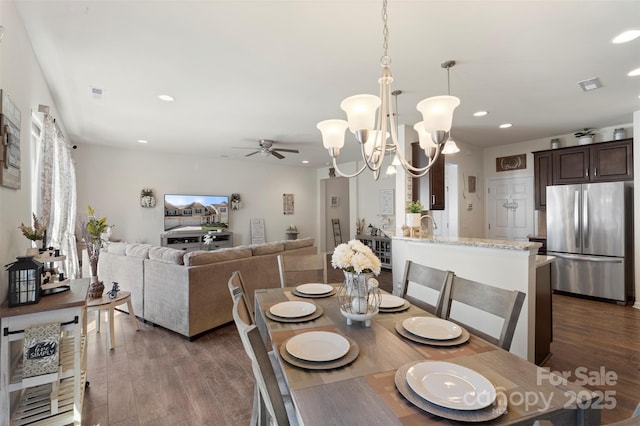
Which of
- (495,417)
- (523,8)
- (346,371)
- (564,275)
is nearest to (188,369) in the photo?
(346,371)

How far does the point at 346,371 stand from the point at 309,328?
0.41 metres

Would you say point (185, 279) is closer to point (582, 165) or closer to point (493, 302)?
point (493, 302)

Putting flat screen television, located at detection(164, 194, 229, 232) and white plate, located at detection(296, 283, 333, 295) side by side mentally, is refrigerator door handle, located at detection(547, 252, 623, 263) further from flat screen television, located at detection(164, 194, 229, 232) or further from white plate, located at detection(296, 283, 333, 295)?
flat screen television, located at detection(164, 194, 229, 232)

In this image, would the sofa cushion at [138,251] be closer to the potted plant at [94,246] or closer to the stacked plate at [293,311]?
the potted plant at [94,246]

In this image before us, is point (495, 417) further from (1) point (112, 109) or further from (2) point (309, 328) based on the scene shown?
(1) point (112, 109)

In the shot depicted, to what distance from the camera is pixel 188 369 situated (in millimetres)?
2469

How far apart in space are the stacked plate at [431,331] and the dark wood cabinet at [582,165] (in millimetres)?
4723

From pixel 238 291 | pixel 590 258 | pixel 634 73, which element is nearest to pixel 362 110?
pixel 238 291

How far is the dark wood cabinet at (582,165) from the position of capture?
4082mm

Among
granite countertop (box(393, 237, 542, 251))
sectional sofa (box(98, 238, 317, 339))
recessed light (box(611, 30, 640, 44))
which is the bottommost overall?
sectional sofa (box(98, 238, 317, 339))

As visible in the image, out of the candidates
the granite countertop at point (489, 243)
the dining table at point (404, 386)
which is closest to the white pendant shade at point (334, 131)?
the dining table at point (404, 386)

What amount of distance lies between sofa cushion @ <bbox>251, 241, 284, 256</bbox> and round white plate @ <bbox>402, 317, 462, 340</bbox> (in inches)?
102

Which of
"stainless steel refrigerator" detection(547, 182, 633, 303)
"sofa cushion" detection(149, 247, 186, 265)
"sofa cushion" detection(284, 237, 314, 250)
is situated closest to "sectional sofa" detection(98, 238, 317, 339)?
"sofa cushion" detection(149, 247, 186, 265)

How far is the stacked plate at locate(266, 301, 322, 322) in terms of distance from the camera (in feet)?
4.97
